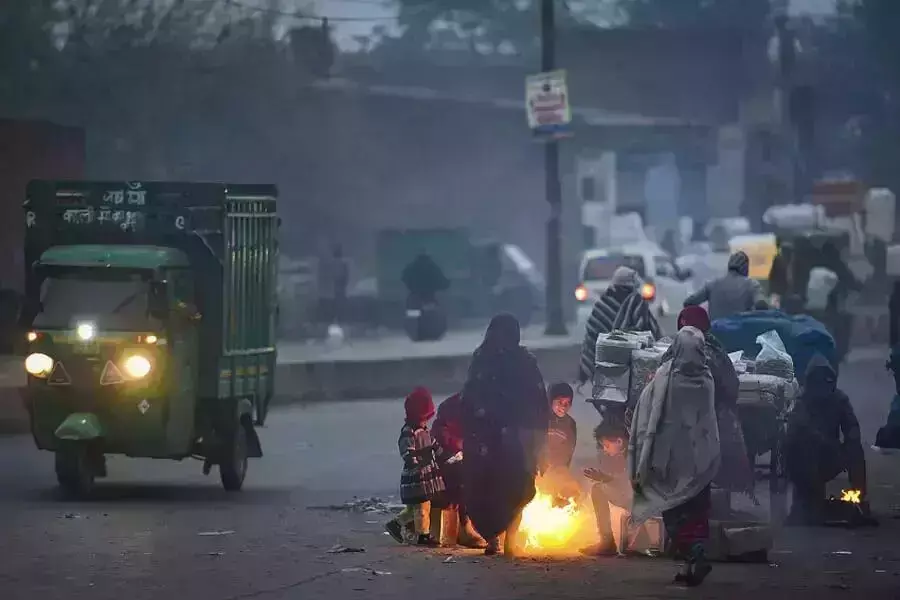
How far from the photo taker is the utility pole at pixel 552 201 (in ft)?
114

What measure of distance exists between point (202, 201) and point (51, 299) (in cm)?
157

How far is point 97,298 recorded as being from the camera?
50.8 feet

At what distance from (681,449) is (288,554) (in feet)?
9.50

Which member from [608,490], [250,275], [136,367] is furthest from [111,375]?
[608,490]

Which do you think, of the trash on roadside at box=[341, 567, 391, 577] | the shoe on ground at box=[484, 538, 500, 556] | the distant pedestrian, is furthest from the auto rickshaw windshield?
the distant pedestrian

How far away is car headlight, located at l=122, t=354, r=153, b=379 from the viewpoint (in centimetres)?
1521

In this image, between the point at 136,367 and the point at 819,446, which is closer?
the point at 819,446

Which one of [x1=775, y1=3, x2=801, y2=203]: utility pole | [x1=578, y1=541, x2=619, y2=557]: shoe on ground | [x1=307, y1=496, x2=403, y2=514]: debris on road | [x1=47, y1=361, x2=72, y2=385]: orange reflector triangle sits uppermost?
[x1=775, y1=3, x2=801, y2=203]: utility pole

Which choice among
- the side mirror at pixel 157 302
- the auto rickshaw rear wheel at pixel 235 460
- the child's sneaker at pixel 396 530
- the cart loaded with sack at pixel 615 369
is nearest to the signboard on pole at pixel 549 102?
the auto rickshaw rear wheel at pixel 235 460

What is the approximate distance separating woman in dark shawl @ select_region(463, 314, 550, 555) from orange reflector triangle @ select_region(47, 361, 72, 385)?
14.4 ft

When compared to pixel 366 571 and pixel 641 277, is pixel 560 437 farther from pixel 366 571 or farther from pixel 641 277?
pixel 641 277

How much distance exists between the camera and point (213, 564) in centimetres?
1176

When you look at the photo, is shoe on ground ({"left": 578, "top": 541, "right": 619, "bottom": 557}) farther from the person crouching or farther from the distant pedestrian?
the distant pedestrian

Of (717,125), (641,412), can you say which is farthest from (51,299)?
(717,125)
